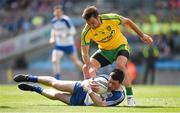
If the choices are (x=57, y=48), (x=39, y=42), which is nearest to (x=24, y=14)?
(x=39, y=42)

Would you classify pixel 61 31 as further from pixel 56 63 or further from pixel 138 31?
pixel 138 31

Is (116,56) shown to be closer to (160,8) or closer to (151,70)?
(151,70)

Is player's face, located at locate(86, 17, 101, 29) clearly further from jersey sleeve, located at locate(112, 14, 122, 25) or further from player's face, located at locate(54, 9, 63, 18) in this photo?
player's face, located at locate(54, 9, 63, 18)

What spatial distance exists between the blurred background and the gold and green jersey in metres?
17.4

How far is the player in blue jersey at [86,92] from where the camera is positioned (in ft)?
50.9

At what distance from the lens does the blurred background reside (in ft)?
115

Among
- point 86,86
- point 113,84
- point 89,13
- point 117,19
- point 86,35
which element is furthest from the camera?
point 86,35

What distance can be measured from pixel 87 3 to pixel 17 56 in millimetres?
4396

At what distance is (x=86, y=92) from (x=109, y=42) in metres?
1.87

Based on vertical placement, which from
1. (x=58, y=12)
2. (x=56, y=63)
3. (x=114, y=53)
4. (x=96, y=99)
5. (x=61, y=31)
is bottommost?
(x=96, y=99)

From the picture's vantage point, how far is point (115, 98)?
52.0 feet

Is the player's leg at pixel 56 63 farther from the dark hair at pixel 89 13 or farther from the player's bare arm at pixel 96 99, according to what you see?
the player's bare arm at pixel 96 99

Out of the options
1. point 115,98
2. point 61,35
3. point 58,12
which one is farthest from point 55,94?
point 61,35

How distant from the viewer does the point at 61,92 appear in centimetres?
1636
